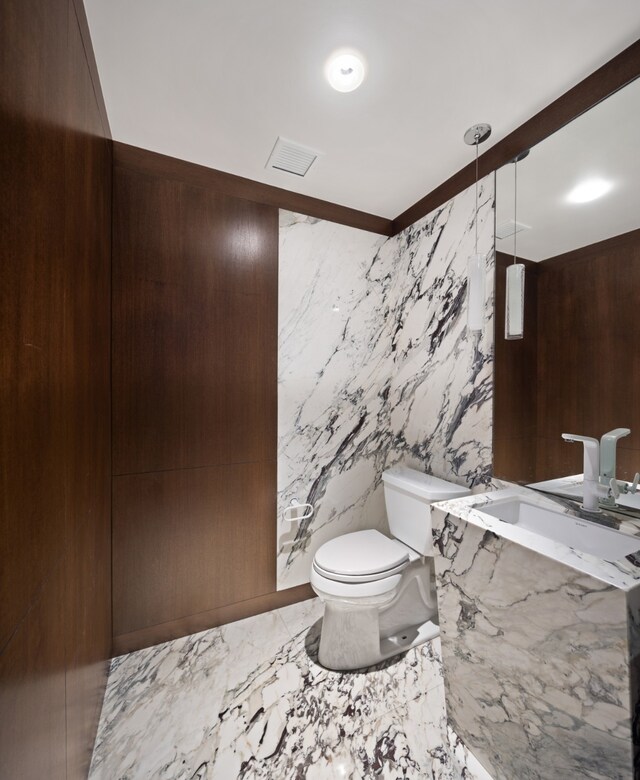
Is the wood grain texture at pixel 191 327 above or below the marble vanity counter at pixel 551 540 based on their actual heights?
above

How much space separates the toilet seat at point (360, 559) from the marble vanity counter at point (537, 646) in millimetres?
347

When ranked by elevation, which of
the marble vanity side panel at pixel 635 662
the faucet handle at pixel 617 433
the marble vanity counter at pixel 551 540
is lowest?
the marble vanity side panel at pixel 635 662

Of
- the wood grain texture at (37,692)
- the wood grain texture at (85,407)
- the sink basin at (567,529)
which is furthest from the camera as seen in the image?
the sink basin at (567,529)

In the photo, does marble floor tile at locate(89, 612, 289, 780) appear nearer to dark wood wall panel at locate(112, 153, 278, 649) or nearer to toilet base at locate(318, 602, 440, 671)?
dark wood wall panel at locate(112, 153, 278, 649)

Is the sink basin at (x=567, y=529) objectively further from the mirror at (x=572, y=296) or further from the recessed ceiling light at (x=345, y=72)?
the recessed ceiling light at (x=345, y=72)

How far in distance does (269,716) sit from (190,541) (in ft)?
2.56

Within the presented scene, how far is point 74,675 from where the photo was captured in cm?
90

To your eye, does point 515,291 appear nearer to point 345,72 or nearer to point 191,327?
point 345,72

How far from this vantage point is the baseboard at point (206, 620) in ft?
5.20

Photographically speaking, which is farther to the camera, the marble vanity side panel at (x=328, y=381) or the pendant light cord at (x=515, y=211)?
the marble vanity side panel at (x=328, y=381)

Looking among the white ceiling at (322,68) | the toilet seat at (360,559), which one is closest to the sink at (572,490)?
the toilet seat at (360,559)

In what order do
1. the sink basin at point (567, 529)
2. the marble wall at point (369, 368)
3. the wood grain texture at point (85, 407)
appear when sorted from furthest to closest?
the marble wall at point (369, 368) → the sink basin at point (567, 529) → the wood grain texture at point (85, 407)

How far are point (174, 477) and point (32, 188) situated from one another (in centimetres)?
131

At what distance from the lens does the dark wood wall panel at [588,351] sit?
3.81ft
